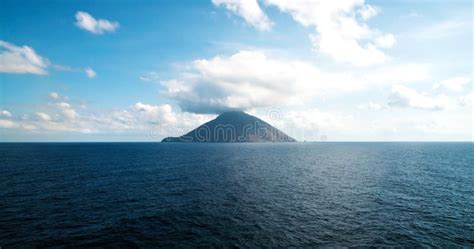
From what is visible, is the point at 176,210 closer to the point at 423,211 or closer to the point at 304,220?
the point at 304,220

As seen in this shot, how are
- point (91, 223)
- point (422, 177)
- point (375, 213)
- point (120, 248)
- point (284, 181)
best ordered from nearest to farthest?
point (120, 248)
point (91, 223)
point (375, 213)
point (284, 181)
point (422, 177)

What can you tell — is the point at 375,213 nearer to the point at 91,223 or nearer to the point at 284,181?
the point at 284,181

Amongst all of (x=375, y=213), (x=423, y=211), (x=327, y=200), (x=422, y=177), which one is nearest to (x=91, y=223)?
(x=327, y=200)

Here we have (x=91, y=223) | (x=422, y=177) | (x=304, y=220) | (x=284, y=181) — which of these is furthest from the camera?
(x=422, y=177)

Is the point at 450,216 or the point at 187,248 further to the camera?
the point at 450,216

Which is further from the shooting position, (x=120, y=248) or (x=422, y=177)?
(x=422, y=177)

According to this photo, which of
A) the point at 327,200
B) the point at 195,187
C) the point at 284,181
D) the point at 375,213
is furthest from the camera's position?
the point at 284,181

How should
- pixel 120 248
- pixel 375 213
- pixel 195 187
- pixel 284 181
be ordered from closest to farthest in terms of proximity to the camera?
pixel 120 248, pixel 375 213, pixel 195 187, pixel 284 181

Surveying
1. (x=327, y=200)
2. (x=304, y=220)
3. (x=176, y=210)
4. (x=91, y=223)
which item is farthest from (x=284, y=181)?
(x=91, y=223)
